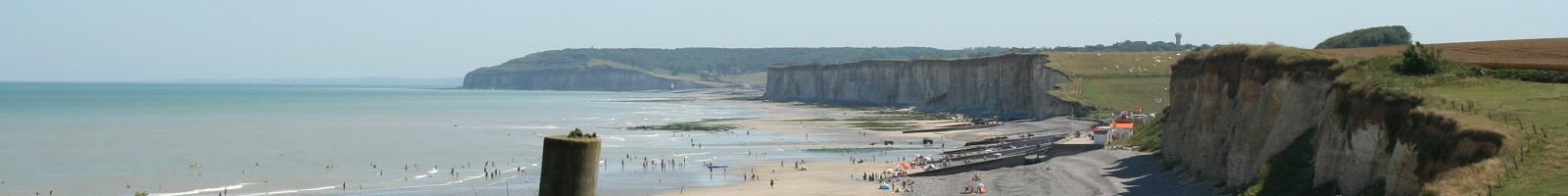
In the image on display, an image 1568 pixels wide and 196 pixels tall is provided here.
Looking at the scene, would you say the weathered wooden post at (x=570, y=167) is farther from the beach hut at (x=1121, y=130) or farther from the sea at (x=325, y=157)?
the beach hut at (x=1121, y=130)

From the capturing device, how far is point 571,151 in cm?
717

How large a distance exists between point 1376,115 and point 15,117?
10869cm

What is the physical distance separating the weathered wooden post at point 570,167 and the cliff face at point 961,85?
90651 millimetres

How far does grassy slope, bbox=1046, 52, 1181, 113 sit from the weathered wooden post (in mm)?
86042

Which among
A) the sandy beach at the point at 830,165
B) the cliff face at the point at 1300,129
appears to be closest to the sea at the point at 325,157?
the sandy beach at the point at 830,165

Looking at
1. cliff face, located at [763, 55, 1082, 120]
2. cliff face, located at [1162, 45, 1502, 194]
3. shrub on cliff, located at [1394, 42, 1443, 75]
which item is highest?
shrub on cliff, located at [1394, 42, 1443, 75]

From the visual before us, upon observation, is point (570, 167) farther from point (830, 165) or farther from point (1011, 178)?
point (830, 165)

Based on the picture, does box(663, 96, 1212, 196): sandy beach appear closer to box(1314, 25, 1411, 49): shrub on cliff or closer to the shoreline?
the shoreline

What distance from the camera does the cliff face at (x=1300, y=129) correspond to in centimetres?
2223

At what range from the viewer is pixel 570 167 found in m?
7.20

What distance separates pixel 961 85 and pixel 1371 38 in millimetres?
59760

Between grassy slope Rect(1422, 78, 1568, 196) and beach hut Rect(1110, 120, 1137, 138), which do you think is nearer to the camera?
grassy slope Rect(1422, 78, 1568, 196)

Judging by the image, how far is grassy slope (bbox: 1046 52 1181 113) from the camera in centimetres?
9994

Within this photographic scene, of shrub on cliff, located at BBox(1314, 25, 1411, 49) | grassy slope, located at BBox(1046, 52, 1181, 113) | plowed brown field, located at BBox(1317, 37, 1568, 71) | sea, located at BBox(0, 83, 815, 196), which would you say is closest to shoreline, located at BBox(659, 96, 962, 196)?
sea, located at BBox(0, 83, 815, 196)
